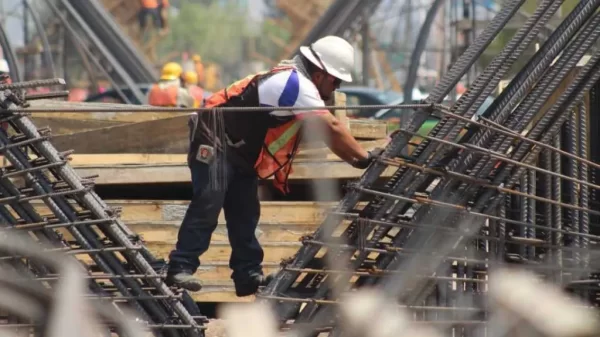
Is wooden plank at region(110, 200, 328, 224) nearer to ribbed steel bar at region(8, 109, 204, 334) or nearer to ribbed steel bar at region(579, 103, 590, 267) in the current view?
ribbed steel bar at region(8, 109, 204, 334)

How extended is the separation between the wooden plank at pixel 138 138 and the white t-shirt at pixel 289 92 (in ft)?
7.24

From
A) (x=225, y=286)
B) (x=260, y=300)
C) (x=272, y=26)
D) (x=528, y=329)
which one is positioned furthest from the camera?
(x=272, y=26)

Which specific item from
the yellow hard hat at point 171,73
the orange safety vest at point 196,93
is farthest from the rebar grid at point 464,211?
the orange safety vest at point 196,93

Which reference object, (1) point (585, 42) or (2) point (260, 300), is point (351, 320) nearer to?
(2) point (260, 300)

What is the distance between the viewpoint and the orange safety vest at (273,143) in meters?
8.03

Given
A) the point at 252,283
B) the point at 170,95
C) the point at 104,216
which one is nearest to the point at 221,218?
the point at 252,283

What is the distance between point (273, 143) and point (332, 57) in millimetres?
597

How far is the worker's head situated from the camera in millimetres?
7965

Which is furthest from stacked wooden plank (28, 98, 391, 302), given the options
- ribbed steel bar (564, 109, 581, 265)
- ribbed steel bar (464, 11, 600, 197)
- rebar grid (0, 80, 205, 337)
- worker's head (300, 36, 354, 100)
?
ribbed steel bar (564, 109, 581, 265)

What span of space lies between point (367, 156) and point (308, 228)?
1524 millimetres

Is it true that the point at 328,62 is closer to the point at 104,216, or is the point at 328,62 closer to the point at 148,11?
the point at 104,216

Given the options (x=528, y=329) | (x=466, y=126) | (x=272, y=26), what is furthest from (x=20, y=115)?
(x=272, y=26)

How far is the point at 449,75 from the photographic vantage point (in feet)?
25.1

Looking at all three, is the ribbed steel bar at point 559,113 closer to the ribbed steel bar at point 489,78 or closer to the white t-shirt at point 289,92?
the ribbed steel bar at point 489,78
